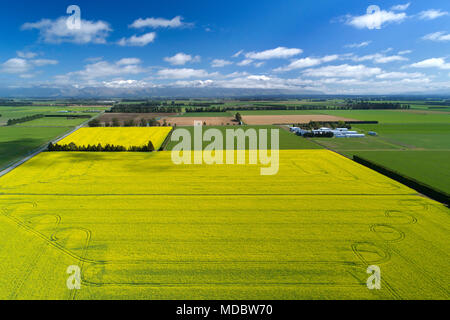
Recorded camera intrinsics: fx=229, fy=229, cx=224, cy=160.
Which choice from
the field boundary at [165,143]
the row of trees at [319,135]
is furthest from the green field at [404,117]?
the field boundary at [165,143]

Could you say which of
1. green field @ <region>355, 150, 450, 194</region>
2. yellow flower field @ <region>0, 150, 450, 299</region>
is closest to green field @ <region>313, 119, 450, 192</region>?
green field @ <region>355, 150, 450, 194</region>

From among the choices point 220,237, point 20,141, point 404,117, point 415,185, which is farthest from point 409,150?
point 20,141

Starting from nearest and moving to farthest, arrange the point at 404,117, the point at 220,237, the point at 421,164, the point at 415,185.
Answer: the point at 220,237
the point at 415,185
the point at 421,164
the point at 404,117

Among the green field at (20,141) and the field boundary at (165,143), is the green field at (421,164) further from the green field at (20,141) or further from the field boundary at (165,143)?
the green field at (20,141)

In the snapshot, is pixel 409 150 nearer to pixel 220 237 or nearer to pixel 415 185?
pixel 415 185

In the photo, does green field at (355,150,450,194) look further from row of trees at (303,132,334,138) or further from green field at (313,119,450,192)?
row of trees at (303,132,334,138)
